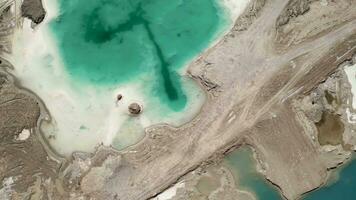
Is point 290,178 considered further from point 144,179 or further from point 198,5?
point 198,5

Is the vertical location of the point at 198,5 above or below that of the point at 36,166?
above

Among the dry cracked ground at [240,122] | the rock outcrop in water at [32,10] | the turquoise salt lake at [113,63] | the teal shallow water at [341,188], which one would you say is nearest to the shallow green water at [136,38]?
the turquoise salt lake at [113,63]

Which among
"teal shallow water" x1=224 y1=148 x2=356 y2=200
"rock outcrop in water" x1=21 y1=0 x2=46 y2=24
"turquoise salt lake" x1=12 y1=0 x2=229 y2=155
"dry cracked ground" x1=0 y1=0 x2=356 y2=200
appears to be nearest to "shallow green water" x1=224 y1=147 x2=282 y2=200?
"teal shallow water" x1=224 y1=148 x2=356 y2=200

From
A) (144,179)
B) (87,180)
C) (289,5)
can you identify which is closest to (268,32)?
(289,5)

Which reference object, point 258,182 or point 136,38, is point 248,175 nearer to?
point 258,182

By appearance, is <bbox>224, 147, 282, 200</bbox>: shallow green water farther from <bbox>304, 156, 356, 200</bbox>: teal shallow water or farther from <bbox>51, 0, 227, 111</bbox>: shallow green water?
<bbox>51, 0, 227, 111</bbox>: shallow green water
